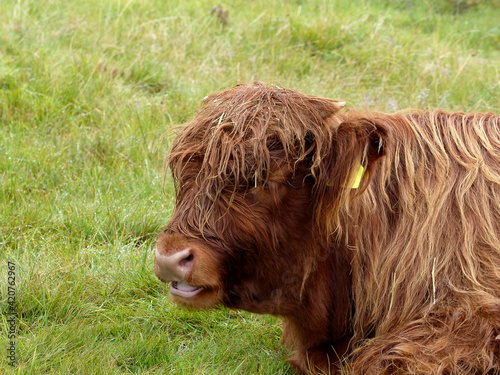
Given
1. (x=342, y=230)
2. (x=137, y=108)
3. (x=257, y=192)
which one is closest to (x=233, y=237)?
(x=257, y=192)

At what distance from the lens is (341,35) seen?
7.91m

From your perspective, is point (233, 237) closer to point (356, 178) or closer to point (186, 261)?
point (186, 261)

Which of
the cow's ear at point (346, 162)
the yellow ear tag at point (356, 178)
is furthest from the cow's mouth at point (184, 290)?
the yellow ear tag at point (356, 178)

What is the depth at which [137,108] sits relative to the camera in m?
6.27

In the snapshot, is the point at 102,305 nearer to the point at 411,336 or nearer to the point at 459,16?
the point at 411,336

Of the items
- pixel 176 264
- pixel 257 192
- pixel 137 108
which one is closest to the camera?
pixel 176 264

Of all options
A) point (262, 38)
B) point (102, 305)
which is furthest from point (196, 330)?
point (262, 38)

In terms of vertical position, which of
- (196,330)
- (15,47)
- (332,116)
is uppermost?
(332,116)

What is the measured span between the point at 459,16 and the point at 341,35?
8.72 ft

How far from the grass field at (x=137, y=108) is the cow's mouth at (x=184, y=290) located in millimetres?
457

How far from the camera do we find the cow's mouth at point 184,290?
292cm

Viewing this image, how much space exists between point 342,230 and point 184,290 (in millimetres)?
742

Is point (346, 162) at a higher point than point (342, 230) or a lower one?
higher

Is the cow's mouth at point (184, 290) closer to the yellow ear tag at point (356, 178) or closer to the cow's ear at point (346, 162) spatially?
the cow's ear at point (346, 162)
